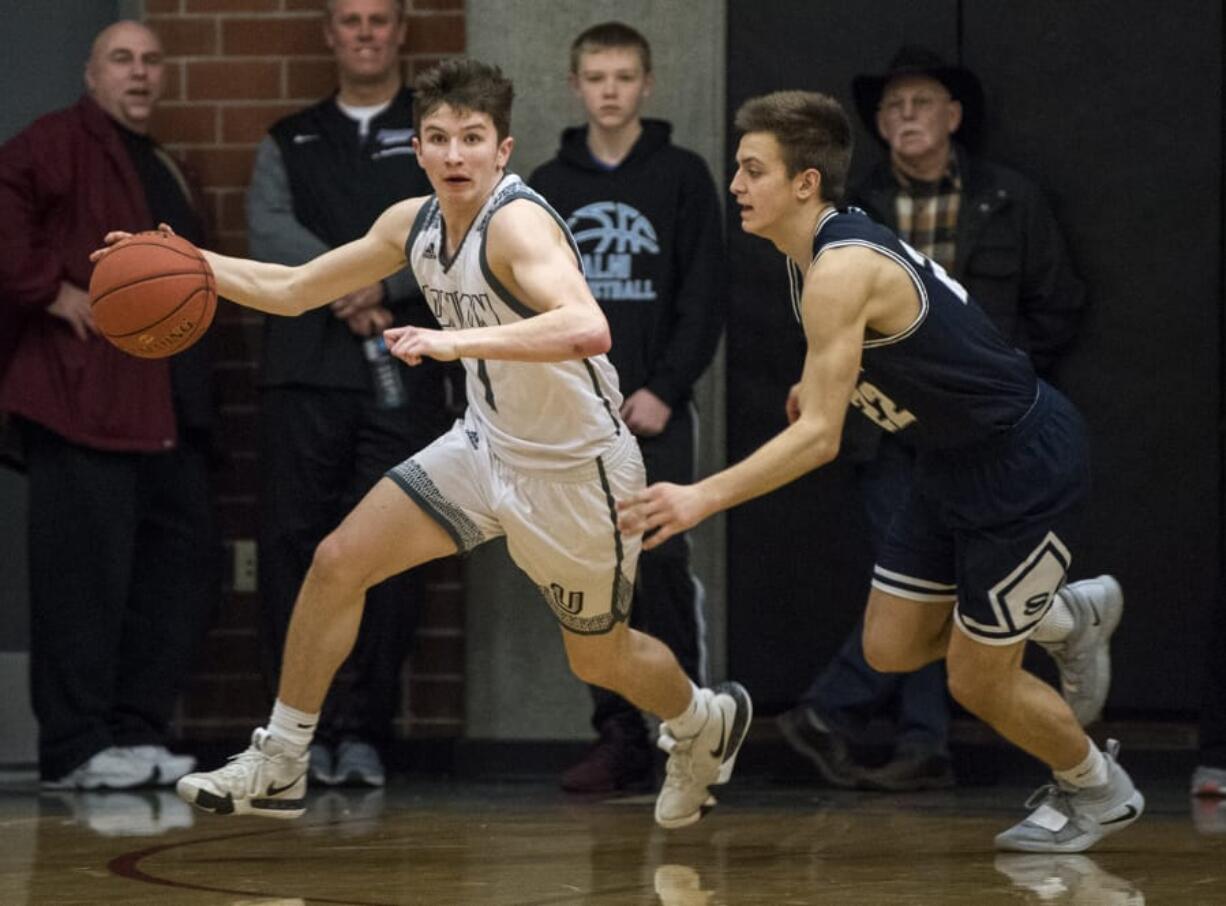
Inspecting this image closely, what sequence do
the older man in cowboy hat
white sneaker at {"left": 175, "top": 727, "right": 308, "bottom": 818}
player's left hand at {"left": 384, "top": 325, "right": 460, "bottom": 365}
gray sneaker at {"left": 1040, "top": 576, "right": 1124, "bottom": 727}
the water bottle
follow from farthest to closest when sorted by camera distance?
the water bottle → the older man in cowboy hat → gray sneaker at {"left": 1040, "top": 576, "right": 1124, "bottom": 727} → white sneaker at {"left": 175, "top": 727, "right": 308, "bottom": 818} → player's left hand at {"left": 384, "top": 325, "right": 460, "bottom": 365}

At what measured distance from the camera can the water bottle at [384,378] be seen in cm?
713

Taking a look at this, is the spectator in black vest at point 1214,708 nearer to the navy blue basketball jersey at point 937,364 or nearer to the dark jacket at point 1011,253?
the dark jacket at point 1011,253

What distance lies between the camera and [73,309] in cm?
694

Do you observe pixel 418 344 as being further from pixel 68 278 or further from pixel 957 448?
pixel 68 278

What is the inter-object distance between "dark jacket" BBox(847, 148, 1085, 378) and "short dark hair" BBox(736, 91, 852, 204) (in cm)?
187

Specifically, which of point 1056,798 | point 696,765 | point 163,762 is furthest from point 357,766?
point 1056,798

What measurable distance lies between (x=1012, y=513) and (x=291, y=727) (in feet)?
5.63

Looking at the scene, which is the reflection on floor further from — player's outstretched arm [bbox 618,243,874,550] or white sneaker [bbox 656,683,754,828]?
player's outstretched arm [bbox 618,243,874,550]

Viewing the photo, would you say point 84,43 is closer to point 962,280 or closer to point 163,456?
point 163,456

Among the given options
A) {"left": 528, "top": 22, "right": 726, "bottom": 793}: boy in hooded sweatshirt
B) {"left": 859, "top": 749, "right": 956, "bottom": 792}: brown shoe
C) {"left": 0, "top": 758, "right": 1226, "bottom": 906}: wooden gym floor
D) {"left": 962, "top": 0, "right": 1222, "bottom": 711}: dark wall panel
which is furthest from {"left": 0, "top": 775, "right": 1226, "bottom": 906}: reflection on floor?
{"left": 962, "top": 0, "right": 1222, "bottom": 711}: dark wall panel

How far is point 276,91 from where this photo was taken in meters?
7.78

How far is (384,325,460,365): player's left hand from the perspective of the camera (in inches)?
169

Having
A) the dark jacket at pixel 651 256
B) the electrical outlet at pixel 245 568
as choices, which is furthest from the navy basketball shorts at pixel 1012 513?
the electrical outlet at pixel 245 568

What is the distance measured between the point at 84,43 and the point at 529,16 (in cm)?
161
